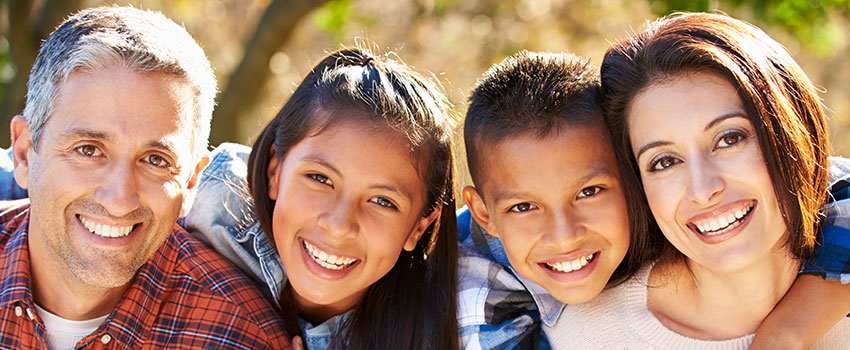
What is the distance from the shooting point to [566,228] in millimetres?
2598

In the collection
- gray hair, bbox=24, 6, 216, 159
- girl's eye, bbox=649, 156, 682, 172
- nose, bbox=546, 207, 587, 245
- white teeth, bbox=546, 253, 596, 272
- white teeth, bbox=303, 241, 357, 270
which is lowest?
white teeth, bbox=546, 253, 596, 272

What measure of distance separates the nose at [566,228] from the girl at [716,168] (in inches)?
8.8

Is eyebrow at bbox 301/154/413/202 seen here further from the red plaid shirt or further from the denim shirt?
the red plaid shirt

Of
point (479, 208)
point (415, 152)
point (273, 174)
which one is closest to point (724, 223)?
point (479, 208)

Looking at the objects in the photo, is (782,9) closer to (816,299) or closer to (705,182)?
(816,299)

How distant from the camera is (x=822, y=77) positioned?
13.8 meters

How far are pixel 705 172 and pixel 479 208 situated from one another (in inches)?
34.0

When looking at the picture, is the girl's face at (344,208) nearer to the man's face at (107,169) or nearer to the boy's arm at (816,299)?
the man's face at (107,169)

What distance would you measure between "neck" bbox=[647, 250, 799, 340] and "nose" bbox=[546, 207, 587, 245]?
39 cm

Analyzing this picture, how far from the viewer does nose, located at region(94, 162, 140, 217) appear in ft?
8.48

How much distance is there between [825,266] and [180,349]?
222cm

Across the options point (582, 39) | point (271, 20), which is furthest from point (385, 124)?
point (582, 39)

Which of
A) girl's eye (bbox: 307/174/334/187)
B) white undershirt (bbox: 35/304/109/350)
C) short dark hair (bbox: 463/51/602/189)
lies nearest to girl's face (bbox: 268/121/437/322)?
girl's eye (bbox: 307/174/334/187)

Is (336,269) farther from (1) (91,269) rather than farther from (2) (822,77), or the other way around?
(2) (822,77)
